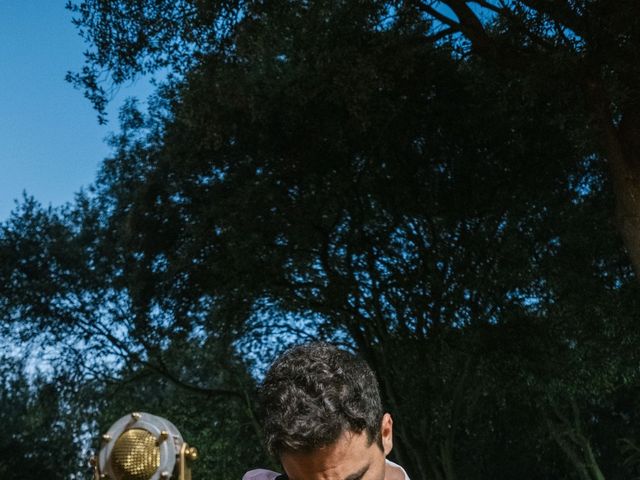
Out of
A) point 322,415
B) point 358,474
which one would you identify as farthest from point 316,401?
point 358,474

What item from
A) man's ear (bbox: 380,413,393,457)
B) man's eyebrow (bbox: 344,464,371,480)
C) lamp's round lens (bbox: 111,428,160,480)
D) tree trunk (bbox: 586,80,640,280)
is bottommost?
man's eyebrow (bbox: 344,464,371,480)

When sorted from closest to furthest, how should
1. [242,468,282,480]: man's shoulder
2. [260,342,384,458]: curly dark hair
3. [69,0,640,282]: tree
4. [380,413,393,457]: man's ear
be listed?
[260,342,384,458]: curly dark hair → [380,413,393,457]: man's ear → [242,468,282,480]: man's shoulder → [69,0,640,282]: tree

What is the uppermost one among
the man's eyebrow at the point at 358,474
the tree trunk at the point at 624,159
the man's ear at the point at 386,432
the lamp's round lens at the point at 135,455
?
the tree trunk at the point at 624,159

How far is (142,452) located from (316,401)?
1.91 ft

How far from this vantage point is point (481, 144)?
14.2 metres

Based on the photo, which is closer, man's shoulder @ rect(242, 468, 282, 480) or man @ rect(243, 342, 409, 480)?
man @ rect(243, 342, 409, 480)

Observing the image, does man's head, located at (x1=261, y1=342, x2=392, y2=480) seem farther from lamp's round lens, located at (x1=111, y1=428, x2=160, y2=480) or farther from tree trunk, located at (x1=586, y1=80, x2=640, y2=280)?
tree trunk, located at (x1=586, y1=80, x2=640, y2=280)

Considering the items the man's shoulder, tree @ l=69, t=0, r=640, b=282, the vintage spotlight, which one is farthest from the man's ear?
tree @ l=69, t=0, r=640, b=282

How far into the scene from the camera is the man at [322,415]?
1.94 m

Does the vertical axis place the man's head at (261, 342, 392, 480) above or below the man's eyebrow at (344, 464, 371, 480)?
above

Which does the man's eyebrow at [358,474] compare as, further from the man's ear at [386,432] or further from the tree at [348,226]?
the tree at [348,226]

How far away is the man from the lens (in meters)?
1.94

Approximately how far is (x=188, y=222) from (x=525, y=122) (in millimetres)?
6331

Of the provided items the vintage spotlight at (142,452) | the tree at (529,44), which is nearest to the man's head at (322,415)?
the vintage spotlight at (142,452)
